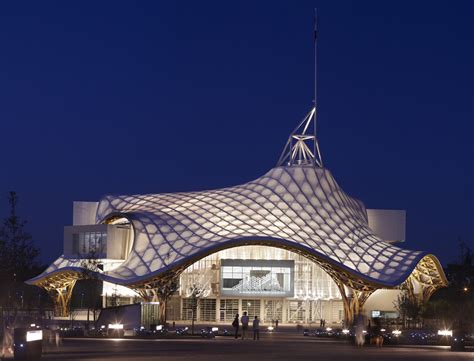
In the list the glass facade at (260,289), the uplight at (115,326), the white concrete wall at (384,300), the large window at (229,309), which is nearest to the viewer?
the uplight at (115,326)

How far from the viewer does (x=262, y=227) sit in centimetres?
8225

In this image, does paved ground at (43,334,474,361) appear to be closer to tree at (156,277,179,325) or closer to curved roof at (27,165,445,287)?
tree at (156,277,179,325)

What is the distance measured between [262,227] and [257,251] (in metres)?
15.1

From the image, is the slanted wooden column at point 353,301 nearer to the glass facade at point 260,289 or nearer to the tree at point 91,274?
the glass facade at point 260,289

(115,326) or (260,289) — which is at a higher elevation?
(260,289)

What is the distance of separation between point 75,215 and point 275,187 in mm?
21651

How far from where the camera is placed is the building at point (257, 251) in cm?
7962

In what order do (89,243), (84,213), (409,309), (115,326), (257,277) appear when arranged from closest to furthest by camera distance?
1. (115,326)
2. (409,309)
3. (89,243)
4. (257,277)
5. (84,213)

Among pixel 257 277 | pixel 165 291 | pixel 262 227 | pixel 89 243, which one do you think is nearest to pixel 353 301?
pixel 262 227

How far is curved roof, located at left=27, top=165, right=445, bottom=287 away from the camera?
258 feet

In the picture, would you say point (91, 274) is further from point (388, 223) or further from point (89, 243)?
point (388, 223)

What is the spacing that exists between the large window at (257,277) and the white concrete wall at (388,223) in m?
10.6

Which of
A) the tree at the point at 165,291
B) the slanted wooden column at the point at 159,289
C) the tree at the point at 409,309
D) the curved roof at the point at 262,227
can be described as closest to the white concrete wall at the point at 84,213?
the curved roof at the point at 262,227

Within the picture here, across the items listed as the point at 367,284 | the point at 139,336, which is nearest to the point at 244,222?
the point at 367,284
